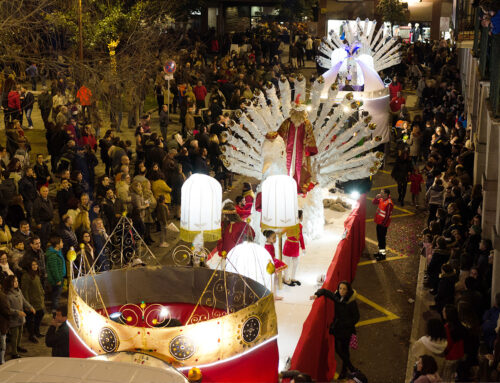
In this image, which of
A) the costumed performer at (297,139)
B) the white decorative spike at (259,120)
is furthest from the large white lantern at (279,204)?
the white decorative spike at (259,120)

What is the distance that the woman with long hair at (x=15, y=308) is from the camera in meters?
10.2

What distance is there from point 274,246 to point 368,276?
10.3 ft

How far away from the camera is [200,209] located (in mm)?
10516

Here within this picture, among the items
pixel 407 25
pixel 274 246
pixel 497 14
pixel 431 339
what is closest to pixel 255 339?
pixel 431 339

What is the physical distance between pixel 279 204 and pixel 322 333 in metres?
1.79

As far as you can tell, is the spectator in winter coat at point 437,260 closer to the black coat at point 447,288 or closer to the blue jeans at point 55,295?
the black coat at point 447,288

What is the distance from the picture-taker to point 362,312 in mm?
12773

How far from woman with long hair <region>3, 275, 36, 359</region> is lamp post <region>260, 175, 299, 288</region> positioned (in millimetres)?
3344

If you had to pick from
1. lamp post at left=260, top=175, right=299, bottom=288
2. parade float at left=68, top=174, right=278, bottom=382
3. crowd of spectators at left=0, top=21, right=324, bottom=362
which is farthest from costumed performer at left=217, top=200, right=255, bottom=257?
parade float at left=68, top=174, right=278, bottom=382

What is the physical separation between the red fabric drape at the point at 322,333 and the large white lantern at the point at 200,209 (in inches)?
67.2

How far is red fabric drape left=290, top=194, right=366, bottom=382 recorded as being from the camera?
958 centimetres

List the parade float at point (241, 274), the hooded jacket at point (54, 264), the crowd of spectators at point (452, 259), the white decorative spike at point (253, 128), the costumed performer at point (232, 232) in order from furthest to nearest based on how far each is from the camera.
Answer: the white decorative spike at point (253, 128)
the hooded jacket at point (54, 264)
the costumed performer at point (232, 232)
the crowd of spectators at point (452, 259)
the parade float at point (241, 274)

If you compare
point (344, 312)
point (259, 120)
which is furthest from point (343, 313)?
point (259, 120)

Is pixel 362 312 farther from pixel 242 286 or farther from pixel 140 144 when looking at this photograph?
pixel 140 144
